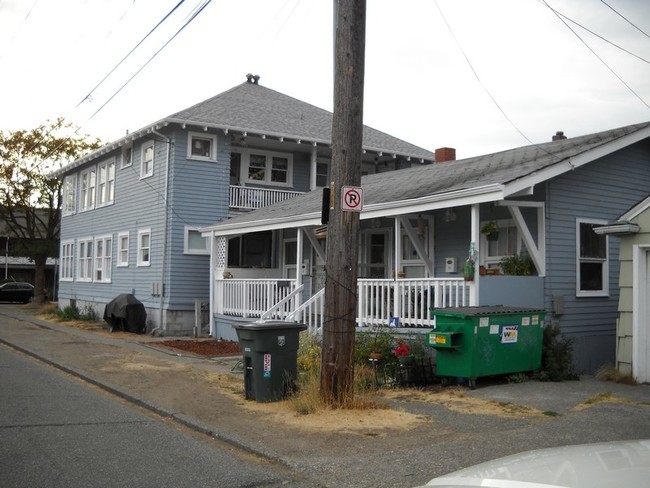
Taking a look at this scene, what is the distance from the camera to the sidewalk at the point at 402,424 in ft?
21.9

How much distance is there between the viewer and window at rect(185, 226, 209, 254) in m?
22.6

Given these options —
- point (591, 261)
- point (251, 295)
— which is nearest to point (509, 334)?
point (591, 261)

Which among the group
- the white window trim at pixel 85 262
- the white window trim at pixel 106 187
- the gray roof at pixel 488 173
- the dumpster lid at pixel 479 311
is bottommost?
the dumpster lid at pixel 479 311

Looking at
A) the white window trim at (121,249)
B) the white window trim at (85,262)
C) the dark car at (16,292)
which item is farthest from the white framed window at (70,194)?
the dark car at (16,292)

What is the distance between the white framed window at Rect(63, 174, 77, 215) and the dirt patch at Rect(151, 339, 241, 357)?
48.0 ft

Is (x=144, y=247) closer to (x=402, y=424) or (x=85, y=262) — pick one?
(x=85, y=262)

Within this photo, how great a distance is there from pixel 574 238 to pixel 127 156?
17610 millimetres

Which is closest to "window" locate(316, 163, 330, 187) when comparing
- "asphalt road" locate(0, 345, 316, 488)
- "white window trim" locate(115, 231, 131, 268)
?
"white window trim" locate(115, 231, 131, 268)

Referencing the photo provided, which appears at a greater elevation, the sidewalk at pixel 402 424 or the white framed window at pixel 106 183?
the white framed window at pixel 106 183

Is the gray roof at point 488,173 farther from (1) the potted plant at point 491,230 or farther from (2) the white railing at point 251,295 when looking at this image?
(2) the white railing at point 251,295

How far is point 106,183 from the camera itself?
27.9 meters

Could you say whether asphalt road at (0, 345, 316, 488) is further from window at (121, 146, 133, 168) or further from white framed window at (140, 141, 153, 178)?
window at (121, 146, 133, 168)

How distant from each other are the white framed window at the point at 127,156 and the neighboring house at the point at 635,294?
18432 mm

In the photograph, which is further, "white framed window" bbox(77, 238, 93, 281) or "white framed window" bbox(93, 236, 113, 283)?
"white framed window" bbox(77, 238, 93, 281)
